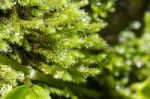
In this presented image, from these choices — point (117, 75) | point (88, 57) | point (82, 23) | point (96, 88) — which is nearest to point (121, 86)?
point (117, 75)

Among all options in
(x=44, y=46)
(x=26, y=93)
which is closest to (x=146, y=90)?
(x=44, y=46)

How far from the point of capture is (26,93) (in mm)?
1056

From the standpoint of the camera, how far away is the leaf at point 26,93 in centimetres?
103

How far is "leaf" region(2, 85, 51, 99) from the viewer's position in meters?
1.03

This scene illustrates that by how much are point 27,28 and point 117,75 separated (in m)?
1.02

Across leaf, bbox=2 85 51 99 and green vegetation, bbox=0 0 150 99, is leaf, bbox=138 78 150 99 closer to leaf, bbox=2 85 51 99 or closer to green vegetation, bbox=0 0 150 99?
green vegetation, bbox=0 0 150 99

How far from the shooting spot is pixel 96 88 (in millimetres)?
1892

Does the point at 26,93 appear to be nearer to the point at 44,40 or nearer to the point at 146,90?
the point at 44,40

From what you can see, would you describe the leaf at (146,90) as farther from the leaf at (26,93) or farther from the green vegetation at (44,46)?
the leaf at (26,93)

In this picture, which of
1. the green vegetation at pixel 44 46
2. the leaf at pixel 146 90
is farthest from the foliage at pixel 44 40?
the leaf at pixel 146 90

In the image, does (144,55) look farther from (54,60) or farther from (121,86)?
(54,60)

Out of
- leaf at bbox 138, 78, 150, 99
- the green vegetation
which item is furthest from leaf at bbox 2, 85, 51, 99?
leaf at bbox 138, 78, 150, 99

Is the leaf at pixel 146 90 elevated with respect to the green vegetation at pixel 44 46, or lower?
elevated

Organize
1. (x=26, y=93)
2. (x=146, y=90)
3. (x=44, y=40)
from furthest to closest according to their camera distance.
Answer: (x=146, y=90) < (x=44, y=40) < (x=26, y=93)
